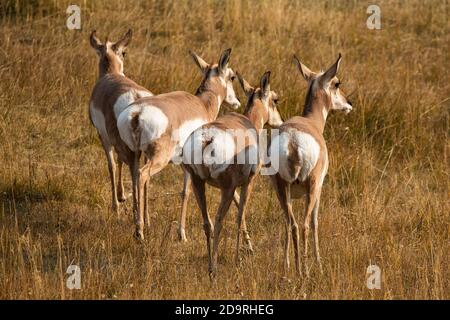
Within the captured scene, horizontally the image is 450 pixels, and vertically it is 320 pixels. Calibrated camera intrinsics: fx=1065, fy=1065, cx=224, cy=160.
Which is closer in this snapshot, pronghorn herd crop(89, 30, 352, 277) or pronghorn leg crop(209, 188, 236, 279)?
pronghorn herd crop(89, 30, 352, 277)

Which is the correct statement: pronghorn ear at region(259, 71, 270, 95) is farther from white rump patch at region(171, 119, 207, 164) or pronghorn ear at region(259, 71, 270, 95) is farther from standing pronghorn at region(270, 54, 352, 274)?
white rump patch at region(171, 119, 207, 164)

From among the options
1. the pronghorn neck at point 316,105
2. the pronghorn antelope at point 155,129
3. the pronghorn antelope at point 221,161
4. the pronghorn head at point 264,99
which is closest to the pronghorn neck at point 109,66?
the pronghorn antelope at point 155,129

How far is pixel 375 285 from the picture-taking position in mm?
7734

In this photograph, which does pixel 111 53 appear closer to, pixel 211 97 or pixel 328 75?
pixel 211 97

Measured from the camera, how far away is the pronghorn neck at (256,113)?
30.3 feet

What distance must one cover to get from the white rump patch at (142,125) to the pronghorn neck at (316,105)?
1349 millimetres

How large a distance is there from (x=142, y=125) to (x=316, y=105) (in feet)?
5.46

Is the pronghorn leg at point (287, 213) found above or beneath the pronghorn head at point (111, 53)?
beneath

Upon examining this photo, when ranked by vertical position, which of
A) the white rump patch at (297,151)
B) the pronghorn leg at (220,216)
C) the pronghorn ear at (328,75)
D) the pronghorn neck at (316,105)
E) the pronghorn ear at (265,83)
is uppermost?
the pronghorn ear at (328,75)

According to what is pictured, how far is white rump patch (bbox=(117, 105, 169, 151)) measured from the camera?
8.34 m

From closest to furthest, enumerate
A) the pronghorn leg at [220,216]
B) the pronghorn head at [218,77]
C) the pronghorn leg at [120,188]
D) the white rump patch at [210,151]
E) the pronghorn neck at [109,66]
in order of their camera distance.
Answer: the white rump patch at [210,151]
the pronghorn leg at [220,216]
the pronghorn head at [218,77]
the pronghorn leg at [120,188]
the pronghorn neck at [109,66]

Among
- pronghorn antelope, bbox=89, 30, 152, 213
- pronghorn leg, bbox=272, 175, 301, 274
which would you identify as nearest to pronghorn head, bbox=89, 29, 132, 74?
pronghorn antelope, bbox=89, 30, 152, 213

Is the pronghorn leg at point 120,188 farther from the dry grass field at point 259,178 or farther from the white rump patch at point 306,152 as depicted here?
the white rump patch at point 306,152

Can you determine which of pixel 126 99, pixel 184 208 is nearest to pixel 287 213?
pixel 184 208
